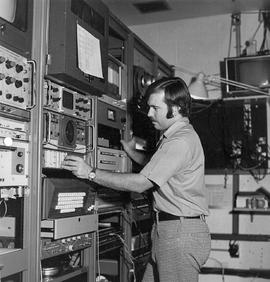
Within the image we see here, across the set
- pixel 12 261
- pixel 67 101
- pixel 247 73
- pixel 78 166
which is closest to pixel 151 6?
pixel 247 73

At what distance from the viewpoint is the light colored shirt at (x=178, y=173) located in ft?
7.04

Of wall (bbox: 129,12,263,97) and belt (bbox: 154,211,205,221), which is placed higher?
wall (bbox: 129,12,263,97)

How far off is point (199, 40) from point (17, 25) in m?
2.87

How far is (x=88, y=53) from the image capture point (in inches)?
89.9

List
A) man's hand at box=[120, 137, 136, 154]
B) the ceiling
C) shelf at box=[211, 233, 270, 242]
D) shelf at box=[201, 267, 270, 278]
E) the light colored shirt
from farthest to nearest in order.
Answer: the ceiling < shelf at box=[201, 267, 270, 278] < shelf at box=[211, 233, 270, 242] < man's hand at box=[120, 137, 136, 154] < the light colored shirt

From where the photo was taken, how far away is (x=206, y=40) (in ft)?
14.7

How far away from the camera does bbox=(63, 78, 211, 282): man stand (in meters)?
2.16

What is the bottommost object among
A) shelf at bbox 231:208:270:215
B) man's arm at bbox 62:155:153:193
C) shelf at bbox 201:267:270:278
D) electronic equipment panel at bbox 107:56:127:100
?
shelf at bbox 201:267:270:278

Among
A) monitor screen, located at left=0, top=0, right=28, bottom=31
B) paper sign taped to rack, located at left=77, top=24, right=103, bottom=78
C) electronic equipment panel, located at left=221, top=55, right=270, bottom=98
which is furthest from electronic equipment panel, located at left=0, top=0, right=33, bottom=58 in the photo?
electronic equipment panel, located at left=221, top=55, right=270, bottom=98

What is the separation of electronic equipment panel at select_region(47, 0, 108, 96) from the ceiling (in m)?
A: 1.76

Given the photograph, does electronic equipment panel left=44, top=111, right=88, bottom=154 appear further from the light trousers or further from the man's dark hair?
the light trousers

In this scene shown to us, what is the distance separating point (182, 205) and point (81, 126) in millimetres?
672

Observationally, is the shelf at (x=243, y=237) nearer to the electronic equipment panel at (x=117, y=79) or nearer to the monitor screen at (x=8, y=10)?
the electronic equipment panel at (x=117, y=79)

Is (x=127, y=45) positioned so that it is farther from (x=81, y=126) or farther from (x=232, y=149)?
(x=232, y=149)
